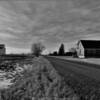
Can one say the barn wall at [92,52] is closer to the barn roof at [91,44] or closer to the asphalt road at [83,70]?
the barn roof at [91,44]

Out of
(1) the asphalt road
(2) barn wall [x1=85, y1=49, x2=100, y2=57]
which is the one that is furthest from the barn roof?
(1) the asphalt road

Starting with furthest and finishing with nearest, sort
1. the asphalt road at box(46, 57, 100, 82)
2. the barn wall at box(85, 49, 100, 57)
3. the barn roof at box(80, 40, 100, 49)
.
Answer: the barn roof at box(80, 40, 100, 49) → the barn wall at box(85, 49, 100, 57) → the asphalt road at box(46, 57, 100, 82)

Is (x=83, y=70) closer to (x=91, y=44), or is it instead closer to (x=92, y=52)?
(x=92, y=52)

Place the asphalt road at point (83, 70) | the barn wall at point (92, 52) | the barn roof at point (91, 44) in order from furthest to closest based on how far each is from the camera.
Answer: the barn roof at point (91, 44) → the barn wall at point (92, 52) → the asphalt road at point (83, 70)

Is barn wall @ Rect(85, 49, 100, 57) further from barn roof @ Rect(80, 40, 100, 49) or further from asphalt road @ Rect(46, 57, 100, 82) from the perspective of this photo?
asphalt road @ Rect(46, 57, 100, 82)

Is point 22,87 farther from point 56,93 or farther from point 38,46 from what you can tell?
point 38,46

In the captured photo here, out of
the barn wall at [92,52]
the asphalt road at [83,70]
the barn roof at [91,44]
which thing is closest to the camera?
the asphalt road at [83,70]

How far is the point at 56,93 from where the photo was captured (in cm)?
384

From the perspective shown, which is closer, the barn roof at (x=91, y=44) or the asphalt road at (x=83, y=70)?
the asphalt road at (x=83, y=70)

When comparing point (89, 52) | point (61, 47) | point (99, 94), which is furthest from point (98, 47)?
point (61, 47)

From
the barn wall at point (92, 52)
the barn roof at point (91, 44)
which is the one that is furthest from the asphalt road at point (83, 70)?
the barn roof at point (91, 44)

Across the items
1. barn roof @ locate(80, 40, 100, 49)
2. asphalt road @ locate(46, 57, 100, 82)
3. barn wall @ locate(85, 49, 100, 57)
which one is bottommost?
asphalt road @ locate(46, 57, 100, 82)

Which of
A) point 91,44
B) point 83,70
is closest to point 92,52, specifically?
point 91,44

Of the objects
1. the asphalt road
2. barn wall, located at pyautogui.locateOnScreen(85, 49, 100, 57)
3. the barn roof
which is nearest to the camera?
the asphalt road
